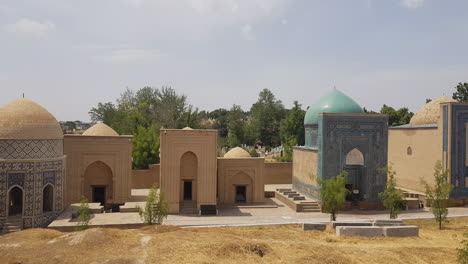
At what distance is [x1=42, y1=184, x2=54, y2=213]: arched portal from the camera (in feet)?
68.5

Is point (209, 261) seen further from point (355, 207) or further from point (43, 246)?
point (355, 207)

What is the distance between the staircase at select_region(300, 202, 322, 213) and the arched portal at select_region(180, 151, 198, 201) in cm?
634

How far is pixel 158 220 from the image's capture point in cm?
1728

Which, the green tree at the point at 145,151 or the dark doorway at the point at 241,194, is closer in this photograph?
the dark doorway at the point at 241,194

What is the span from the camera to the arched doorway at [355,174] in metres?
24.1

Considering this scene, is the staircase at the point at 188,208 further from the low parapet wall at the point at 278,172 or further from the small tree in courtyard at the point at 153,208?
the low parapet wall at the point at 278,172

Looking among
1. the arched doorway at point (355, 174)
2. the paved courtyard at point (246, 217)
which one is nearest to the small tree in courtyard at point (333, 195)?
the paved courtyard at point (246, 217)

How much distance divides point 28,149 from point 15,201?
12.3ft

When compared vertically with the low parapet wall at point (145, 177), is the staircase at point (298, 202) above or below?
below

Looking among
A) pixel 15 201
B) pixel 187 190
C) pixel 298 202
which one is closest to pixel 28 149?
pixel 15 201

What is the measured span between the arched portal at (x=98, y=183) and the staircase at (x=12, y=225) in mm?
4600

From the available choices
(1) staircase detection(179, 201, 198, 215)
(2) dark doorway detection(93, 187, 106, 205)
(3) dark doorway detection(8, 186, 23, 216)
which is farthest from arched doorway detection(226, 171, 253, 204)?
(3) dark doorway detection(8, 186, 23, 216)

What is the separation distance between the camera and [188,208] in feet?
73.3

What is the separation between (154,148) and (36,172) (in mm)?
13001
